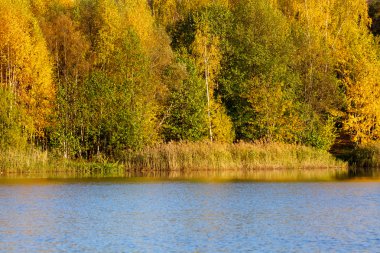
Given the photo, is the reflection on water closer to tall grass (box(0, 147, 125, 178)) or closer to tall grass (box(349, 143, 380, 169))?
tall grass (box(0, 147, 125, 178))

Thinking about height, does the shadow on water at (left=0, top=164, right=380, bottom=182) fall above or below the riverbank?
below

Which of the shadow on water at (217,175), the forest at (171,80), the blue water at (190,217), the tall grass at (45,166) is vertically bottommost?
the blue water at (190,217)

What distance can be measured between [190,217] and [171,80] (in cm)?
3567

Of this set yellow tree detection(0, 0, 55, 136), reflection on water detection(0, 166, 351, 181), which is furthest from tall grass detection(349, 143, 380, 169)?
yellow tree detection(0, 0, 55, 136)

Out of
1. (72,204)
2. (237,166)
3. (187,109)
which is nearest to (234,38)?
(187,109)

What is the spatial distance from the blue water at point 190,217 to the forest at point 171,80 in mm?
15900

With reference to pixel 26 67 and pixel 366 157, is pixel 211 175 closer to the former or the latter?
pixel 366 157

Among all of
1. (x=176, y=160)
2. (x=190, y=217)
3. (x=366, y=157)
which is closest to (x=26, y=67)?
(x=176, y=160)

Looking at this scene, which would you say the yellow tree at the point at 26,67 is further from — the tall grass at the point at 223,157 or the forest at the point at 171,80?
the tall grass at the point at 223,157

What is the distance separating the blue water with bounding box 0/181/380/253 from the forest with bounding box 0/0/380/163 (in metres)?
15.9

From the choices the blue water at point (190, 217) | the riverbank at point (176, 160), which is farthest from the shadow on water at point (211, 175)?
the blue water at point (190, 217)

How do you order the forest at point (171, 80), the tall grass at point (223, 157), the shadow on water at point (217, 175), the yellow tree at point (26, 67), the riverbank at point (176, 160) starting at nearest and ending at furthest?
the shadow on water at point (217, 175) < the riverbank at point (176, 160) < the tall grass at point (223, 157) < the yellow tree at point (26, 67) < the forest at point (171, 80)

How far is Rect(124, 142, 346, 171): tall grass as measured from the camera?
55094mm

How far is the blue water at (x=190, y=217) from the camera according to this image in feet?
78.1
